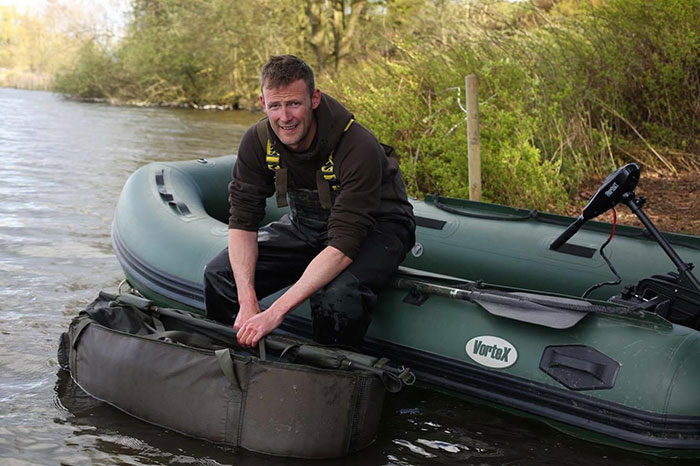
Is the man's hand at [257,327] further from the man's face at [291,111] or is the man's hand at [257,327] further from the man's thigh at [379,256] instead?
the man's face at [291,111]

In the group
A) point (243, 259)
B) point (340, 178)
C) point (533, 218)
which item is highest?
point (340, 178)

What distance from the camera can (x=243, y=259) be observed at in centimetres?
300

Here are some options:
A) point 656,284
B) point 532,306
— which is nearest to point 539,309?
point 532,306

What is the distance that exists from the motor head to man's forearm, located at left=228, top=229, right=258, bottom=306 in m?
1.35

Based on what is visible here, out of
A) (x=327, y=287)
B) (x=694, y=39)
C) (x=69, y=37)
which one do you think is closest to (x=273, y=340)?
(x=327, y=287)

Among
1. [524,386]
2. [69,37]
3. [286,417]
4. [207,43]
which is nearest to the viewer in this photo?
[286,417]

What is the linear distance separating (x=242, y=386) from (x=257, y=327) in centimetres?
25

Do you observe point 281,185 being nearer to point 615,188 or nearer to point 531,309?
point 531,309

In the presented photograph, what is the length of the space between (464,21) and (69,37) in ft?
64.1

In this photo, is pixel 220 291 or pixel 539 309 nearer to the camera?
pixel 539 309

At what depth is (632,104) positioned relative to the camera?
667 cm

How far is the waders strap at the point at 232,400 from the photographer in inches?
98.7

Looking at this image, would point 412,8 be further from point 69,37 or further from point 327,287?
point 327,287

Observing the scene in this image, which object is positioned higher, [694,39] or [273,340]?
[694,39]
